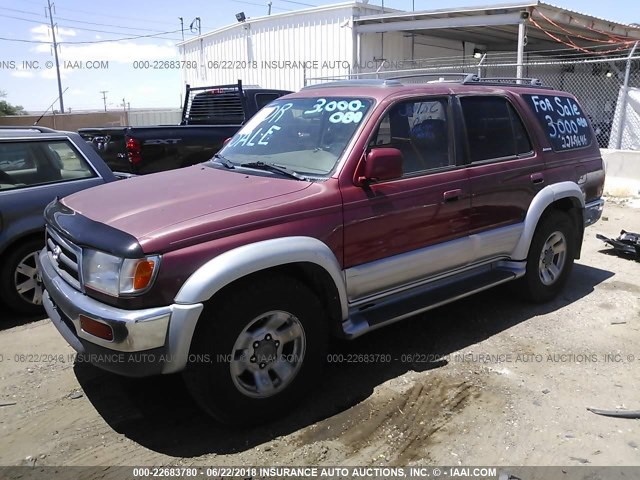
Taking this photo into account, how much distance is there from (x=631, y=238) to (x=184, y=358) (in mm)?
6055

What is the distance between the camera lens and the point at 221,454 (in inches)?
119

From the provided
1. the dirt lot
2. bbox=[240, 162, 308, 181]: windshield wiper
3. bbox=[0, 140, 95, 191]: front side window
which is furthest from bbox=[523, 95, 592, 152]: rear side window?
bbox=[0, 140, 95, 191]: front side window

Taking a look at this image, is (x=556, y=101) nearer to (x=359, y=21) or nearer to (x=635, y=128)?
(x=635, y=128)

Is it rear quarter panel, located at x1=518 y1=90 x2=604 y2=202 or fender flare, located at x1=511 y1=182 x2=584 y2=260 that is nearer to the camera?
fender flare, located at x1=511 y1=182 x2=584 y2=260

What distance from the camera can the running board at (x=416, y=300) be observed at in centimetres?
360

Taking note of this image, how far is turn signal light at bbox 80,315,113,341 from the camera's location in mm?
2809

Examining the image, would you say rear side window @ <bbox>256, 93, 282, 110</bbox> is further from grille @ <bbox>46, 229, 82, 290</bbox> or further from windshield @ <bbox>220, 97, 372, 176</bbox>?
grille @ <bbox>46, 229, 82, 290</bbox>

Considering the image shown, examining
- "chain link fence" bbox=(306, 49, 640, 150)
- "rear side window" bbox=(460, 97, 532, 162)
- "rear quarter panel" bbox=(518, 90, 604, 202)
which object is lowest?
"rear quarter panel" bbox=(518, 90, 604, 202)

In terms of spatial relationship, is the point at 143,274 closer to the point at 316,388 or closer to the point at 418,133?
the point at 316,388

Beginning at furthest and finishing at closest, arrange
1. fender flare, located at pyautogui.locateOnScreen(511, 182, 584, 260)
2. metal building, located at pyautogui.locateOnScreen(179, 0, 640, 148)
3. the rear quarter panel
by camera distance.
→ metal building, located at pyautogui.locateOnScreen(179, 0, 640, 148), the rear quarter panel, fender flare, located at pyautogui.locateOnScreen(511, 182, 584, 260)

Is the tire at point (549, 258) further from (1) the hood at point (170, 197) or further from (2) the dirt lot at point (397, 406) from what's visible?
(1) the hood at point (170, 197)

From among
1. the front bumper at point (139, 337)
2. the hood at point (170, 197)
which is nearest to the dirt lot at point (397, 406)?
the front bumper at point (139, 337)

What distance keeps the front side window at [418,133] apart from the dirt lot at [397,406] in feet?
4.82

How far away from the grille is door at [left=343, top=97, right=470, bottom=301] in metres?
1.58
